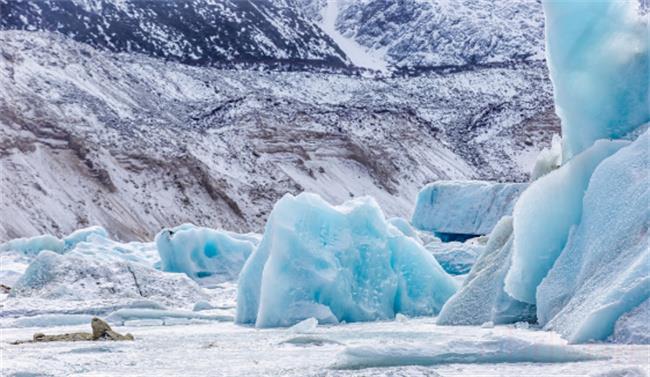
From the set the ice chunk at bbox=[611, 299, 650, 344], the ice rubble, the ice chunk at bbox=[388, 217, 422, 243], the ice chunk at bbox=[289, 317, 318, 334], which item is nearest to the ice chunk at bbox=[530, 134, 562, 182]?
the ice rubble

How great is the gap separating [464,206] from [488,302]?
14.6m

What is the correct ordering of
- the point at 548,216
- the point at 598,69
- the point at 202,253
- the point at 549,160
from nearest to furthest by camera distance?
1. the point at 548,216
2. the point at 598,69
3. the point at 549,160
4. the point at 202,253

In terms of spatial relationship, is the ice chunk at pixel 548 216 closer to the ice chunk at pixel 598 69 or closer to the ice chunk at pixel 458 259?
the ice chunk at pixel 598 69

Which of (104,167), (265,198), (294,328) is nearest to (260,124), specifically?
(265,198)

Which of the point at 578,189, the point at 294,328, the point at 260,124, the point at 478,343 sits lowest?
the point at 294,328

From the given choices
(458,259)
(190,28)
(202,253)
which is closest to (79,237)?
(202,253)

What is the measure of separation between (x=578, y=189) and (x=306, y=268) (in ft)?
9.40

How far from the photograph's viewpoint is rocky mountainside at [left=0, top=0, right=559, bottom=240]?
31.8m

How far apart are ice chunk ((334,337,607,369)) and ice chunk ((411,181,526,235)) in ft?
52.5

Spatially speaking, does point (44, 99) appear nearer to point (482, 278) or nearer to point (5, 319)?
point (5, 319)

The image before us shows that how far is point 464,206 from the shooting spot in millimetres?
22281

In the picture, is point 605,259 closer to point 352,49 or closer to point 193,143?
point 193,143

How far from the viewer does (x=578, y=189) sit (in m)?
6.98

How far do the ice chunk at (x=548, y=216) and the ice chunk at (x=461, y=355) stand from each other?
2142mm
